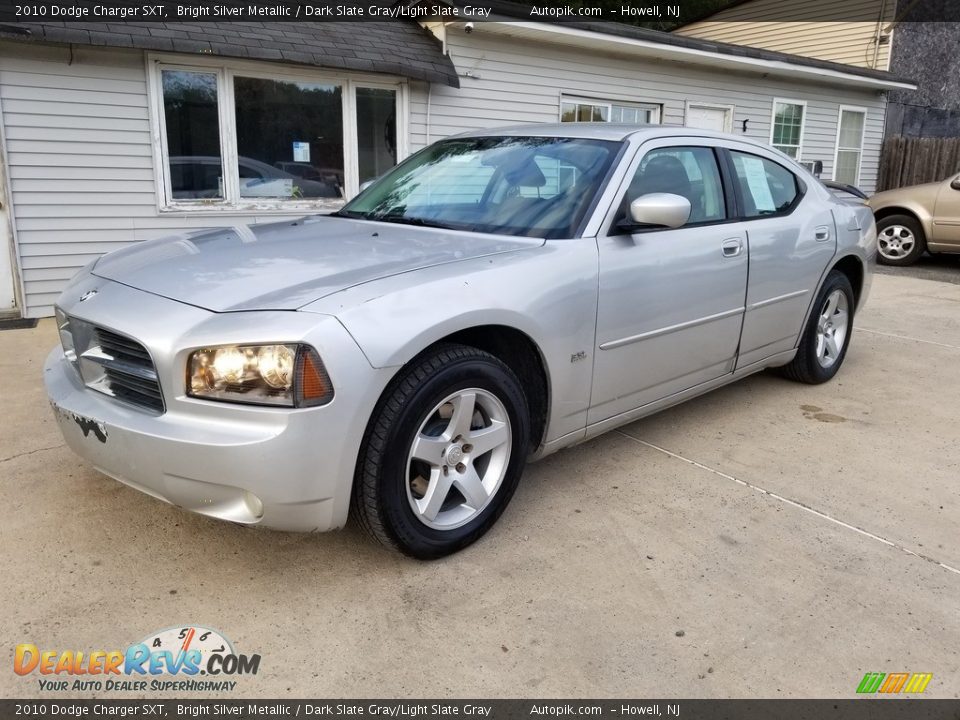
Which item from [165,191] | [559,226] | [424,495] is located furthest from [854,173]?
[424,495]

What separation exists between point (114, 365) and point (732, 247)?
9.48ft

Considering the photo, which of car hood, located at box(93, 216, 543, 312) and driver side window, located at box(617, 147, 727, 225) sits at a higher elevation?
driver side window, located at box(617, 147, 727, 225)

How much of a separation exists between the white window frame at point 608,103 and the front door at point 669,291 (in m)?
6.46

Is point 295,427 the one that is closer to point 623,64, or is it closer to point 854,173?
point 623,64

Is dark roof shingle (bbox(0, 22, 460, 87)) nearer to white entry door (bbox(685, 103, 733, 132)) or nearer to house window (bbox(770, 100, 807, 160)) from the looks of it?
white entry door (bbox(685, 103, 733, 132))

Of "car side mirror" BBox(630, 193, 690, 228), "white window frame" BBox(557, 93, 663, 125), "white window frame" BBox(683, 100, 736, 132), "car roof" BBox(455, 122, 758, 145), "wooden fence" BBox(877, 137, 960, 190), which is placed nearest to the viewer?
"car side mirror" BBox(630, 193, 690, 228)

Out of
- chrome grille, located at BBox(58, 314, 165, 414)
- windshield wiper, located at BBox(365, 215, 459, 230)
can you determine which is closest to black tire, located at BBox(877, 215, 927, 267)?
windshield wiper, located at BBox(365, 215, 459, 230)

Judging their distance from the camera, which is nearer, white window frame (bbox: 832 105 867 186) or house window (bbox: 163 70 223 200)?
house window (bbox: 163 70 223 200)

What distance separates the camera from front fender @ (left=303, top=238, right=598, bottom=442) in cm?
241

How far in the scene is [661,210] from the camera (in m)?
3.15

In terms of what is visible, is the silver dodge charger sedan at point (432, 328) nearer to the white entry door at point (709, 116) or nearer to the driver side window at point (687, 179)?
the driver side window at point (687, 179)

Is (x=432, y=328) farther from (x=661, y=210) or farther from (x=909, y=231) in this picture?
(x=909, y=231)

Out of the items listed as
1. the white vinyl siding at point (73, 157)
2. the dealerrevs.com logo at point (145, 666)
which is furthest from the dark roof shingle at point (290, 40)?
the dealerrevs.com logo at point (145, 666)

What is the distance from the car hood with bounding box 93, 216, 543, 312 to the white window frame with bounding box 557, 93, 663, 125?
719cm
